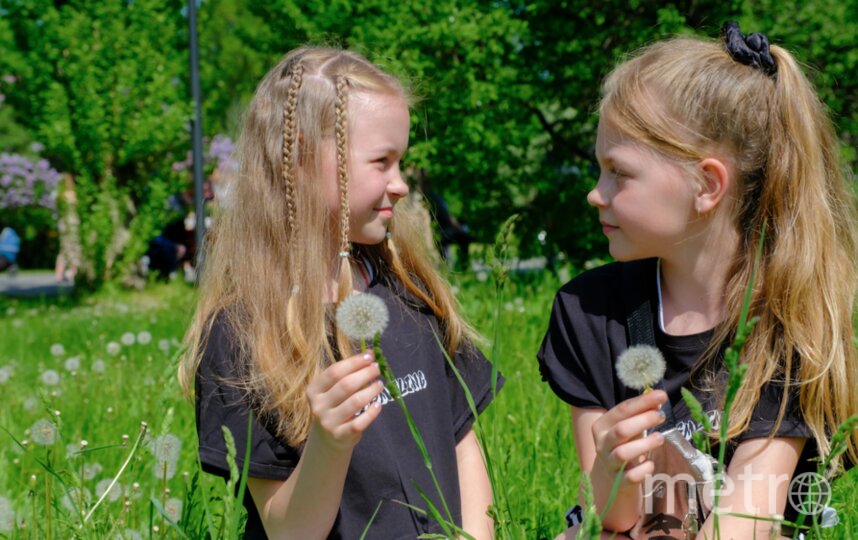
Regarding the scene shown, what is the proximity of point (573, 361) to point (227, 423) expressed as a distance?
65 centimetres

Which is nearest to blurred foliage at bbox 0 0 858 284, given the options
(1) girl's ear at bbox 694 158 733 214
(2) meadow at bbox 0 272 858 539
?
(2) meadow at bbox 0 272 858 539

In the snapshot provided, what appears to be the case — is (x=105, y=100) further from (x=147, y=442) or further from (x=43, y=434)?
(x=147, y=442)

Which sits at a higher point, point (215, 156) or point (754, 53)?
→ point (754, 53)

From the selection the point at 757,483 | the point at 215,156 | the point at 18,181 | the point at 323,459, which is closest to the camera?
the point at 323,459

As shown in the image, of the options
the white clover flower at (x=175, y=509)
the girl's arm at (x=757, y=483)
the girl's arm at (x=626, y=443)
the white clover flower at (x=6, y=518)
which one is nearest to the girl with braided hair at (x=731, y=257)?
the girl's arm at (x=757, y=483)

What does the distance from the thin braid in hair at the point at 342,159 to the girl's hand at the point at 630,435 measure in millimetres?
597

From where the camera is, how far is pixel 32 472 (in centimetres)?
258

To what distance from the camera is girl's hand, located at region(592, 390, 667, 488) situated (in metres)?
1.12

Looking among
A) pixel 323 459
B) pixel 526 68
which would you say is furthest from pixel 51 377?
pixel 526 68

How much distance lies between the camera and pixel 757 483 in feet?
4.89

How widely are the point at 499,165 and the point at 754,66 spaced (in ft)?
17.2

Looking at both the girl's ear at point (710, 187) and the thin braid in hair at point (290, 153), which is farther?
the thin braid in hair at point (290, 153)

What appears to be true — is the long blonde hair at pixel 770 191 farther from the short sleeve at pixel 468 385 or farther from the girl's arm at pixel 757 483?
the short sleeve at pixel 468 385

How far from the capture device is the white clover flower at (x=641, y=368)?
1.14m
